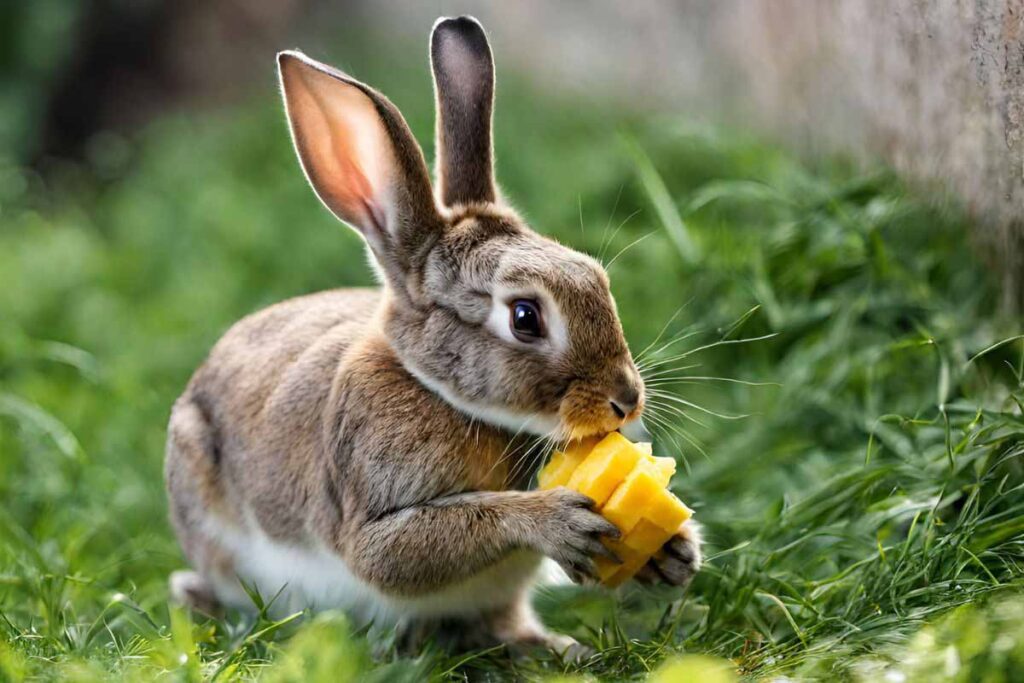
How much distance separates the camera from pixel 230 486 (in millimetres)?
4012

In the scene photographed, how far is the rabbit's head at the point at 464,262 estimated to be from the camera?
3158 millimetres

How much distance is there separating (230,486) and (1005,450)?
2.27m

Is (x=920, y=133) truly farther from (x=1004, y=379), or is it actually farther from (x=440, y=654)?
(x=440, y=654)

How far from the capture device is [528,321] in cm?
321

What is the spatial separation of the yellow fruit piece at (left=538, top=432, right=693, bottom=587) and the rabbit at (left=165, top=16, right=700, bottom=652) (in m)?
0.05

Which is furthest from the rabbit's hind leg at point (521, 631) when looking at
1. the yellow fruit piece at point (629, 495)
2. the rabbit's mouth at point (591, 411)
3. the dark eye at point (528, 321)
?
the dark eye at point (528, 321)

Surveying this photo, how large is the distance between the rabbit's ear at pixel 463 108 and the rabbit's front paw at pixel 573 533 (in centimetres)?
105

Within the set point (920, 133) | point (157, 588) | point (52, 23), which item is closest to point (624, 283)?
point (920, 133)

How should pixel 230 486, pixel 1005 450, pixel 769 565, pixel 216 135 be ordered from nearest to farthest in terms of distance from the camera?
pixel 1005 450 < pixel 769 565 < pixel 230 486 < pixel 216 135

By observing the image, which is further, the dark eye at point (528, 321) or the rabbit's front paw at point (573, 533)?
the dark eye at point (528, 321)

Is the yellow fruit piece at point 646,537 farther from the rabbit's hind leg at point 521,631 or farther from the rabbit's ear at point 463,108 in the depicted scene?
the rabbit's ear at point 463,108

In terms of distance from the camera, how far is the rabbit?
3170 millimetres

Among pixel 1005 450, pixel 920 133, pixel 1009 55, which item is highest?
pixel 1009 55

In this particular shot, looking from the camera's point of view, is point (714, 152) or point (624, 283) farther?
point (714, 152)
